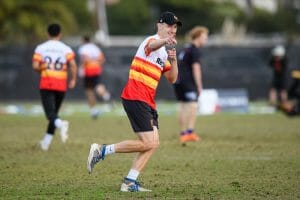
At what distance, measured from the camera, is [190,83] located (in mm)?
17234

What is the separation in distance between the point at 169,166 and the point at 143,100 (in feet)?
9.05

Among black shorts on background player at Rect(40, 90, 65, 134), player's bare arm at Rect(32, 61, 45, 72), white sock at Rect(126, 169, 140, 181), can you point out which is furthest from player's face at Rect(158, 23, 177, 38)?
player's bare arm at Rect(32, 61, 45, 72)

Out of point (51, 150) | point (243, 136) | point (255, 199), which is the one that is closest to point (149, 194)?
point (255, 199)

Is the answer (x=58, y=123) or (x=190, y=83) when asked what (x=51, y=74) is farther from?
(x=190, y=83)

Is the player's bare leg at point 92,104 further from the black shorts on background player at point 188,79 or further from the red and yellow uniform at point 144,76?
the red and yellow uniform at point 144,76

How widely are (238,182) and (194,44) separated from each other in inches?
251

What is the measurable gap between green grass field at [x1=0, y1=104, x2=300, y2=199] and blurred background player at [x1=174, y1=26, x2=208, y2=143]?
373 mm

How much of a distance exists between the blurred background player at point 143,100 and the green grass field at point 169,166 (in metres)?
0.39

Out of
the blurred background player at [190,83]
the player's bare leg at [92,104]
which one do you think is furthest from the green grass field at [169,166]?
the player's bare leg at [92,104]

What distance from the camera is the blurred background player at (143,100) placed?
1028 cm

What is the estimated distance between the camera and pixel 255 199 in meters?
9.66

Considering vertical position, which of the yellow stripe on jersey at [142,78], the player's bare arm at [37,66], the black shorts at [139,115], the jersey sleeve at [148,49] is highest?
the player's bare arm at [37,66]

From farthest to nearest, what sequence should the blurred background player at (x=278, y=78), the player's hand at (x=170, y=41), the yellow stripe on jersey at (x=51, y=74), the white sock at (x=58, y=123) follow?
the blurred background player at (x=278, y=78)
the yellow stripe on jersey at (x=51, y=74)
the white sock at (x=58, y=123)
the player's hand at (x=170, y=41)

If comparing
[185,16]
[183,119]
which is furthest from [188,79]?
[185,16]
